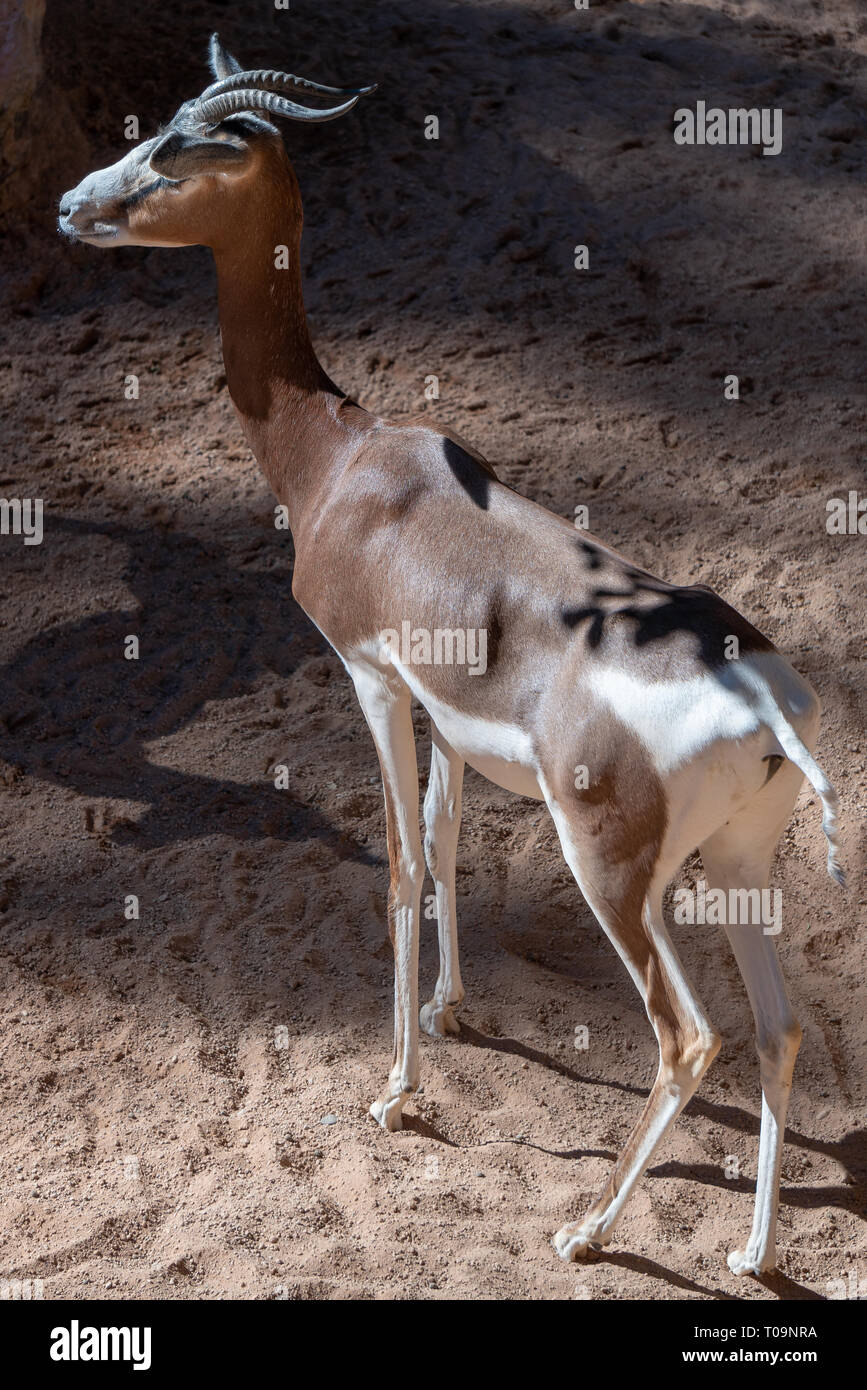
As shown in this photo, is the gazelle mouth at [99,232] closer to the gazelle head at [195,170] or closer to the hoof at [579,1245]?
the gazelle head at [195,170]

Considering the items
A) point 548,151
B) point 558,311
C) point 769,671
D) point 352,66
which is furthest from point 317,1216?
point 352,66

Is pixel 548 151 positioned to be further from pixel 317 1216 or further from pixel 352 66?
pixel 317 1216

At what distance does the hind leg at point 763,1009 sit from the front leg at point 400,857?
93 centimetres

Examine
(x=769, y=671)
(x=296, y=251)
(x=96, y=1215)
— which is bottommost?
(x=96, y=1215)

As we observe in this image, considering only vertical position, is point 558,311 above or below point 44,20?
below

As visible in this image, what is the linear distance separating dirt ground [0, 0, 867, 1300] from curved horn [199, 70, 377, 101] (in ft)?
8.84

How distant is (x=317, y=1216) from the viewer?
3.53 metres

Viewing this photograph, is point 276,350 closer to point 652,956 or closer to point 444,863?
point 444,863

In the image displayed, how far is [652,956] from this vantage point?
305 cm

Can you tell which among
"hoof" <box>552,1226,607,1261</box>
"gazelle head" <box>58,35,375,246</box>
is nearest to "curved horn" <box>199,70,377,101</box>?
"gazelle head" <box>58,35,375,246</box>

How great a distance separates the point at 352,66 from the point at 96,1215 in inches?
325

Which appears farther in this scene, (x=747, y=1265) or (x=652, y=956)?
(x=747, y=1265)

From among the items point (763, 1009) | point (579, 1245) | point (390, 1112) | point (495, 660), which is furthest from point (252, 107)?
point (579, 1245)

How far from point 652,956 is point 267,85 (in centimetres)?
259
